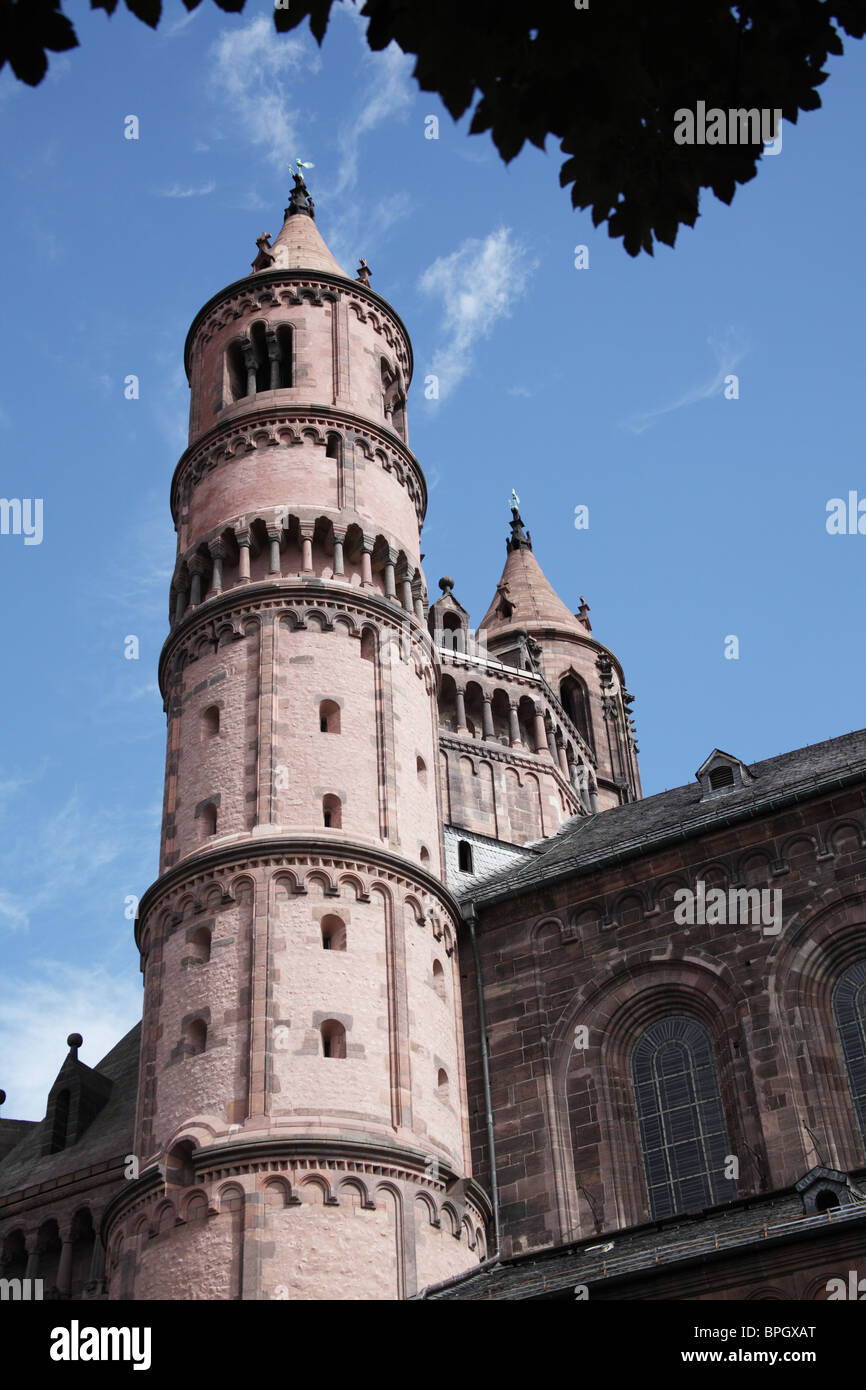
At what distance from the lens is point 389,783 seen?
31203 mm

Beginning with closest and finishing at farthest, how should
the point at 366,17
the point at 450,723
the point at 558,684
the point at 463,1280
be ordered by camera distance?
1. the point at 366,17
2. the point at 463,1280
3. the point at 450,723
4. the point at 558,684

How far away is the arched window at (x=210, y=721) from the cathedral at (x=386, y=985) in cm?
6

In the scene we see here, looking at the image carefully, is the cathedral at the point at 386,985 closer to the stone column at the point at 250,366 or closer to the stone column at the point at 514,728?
the stone column at the point at 250,366

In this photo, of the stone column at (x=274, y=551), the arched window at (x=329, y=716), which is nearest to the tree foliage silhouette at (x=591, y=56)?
the arched window at (x=329, y=716)

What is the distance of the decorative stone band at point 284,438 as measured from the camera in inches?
1406

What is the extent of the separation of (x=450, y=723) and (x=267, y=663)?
16940 millimetres

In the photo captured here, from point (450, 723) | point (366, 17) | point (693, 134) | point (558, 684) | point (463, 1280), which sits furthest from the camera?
point (558, 684)

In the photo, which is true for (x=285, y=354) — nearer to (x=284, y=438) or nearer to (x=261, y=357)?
(x=261, y=357)

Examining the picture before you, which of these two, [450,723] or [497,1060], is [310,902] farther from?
[450,723]

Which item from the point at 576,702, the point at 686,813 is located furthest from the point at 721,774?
the point at 576,702

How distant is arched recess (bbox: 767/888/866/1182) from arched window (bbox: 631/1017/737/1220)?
153cm

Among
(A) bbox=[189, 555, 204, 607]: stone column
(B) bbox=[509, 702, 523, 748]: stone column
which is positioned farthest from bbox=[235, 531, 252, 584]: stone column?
(B) bbox=[509, 702, 523, 748]: stone column

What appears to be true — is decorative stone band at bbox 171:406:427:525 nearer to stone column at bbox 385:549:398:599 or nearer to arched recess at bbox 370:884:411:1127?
stone column at bbox 385:549:398:599
